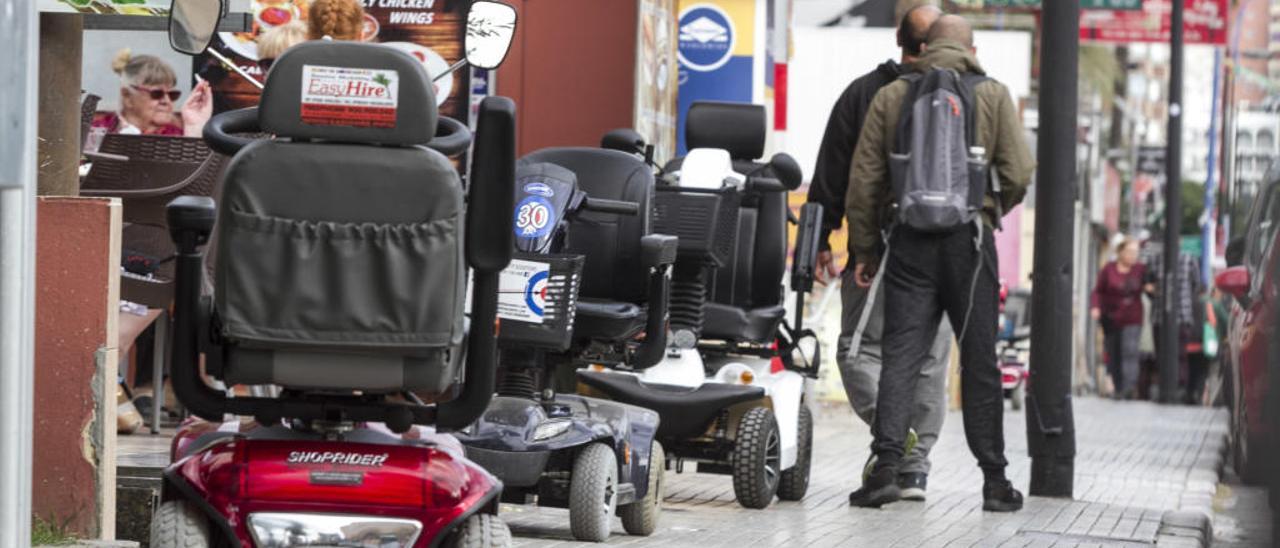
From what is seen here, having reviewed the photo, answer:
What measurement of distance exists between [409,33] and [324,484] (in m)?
5.77

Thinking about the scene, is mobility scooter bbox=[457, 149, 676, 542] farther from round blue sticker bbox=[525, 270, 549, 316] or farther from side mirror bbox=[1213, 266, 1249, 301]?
side mirror bbox=[1213, 266, 1249, 301]

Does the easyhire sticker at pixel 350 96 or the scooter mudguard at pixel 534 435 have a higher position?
the easyhire sticker at pixel 350 96

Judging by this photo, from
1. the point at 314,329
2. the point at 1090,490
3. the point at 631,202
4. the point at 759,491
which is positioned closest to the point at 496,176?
the point at 314,329

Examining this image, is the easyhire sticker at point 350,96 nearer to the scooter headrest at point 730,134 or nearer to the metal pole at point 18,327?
the metal pole at point 18,327

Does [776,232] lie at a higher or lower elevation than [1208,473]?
higher

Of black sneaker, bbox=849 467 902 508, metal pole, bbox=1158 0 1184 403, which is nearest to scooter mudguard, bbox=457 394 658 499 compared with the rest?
black sneaker, bbox=849 467 902 508

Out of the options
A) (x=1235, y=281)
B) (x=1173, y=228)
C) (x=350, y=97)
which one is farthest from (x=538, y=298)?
(x=1173, y=228)

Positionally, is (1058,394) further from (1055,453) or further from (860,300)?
(860,300)

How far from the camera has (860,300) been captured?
1015 centimetres

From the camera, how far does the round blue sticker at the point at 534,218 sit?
7566 millimetres

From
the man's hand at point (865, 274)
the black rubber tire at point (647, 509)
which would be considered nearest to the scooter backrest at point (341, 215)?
the black rubber tire at point (647, 509)

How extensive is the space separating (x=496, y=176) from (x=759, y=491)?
3.90m

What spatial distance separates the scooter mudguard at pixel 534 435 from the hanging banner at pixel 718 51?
5.57m

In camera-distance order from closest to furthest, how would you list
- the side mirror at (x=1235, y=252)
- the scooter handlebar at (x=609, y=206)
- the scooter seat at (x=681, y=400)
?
the scooter handlebar at (x=609, y=206)
the scooter seat at (x=681, y=400)
the side mirror at (x=1235, y=252)
